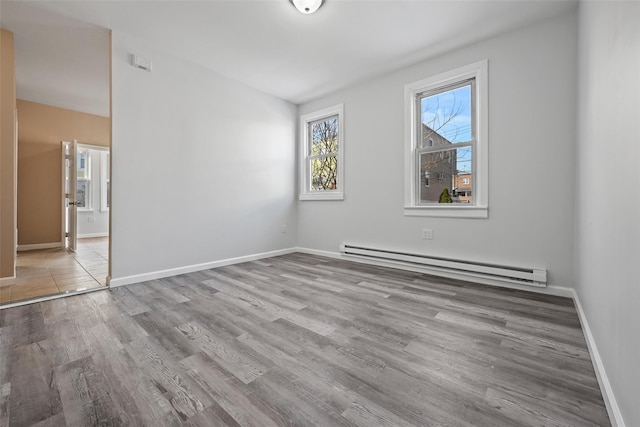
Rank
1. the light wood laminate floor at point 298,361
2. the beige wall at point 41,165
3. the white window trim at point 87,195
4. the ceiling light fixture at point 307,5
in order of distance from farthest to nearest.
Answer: the white window trim at point 87,195 → the beige wall at point 41,165 → the ceiling light fixture at point 307,5 → the light wood laminate floor at point 298,361

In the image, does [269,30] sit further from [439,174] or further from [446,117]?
[439,174]

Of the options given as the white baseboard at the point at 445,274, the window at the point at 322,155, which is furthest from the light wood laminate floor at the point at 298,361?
the window at the point at 322,155

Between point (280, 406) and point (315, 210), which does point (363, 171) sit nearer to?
point (315, 210)

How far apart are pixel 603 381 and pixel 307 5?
3.13m

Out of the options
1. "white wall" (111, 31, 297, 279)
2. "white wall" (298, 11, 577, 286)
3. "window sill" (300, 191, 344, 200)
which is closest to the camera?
"white wall" (298, 11, 577, 286)

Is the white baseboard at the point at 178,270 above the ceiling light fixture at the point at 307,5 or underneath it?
underneath

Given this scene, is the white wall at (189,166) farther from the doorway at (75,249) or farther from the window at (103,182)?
the window at (103,182)

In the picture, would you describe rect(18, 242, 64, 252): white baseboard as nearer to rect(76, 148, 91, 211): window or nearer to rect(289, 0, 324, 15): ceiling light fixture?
rect(76, 148, 91, 211): window

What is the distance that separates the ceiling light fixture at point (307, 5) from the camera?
2.30 m

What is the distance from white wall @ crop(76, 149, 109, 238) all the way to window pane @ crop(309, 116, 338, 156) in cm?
594

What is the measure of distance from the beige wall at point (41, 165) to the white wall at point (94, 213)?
5.74 ft

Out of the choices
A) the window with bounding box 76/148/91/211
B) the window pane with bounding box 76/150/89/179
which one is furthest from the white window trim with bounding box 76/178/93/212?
the window pane with bounding box 76/150/89/179

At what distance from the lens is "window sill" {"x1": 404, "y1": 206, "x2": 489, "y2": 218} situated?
2.87 metres

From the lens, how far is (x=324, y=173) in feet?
14.8
